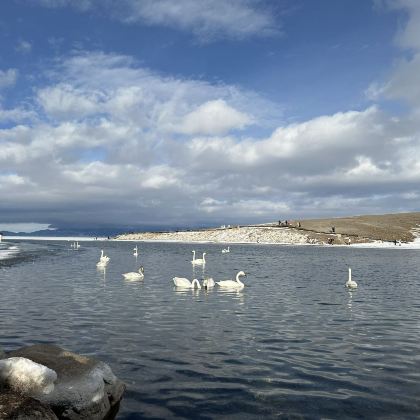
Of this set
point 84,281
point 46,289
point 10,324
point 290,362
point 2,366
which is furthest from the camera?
point 84,281

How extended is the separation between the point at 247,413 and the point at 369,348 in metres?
8.20

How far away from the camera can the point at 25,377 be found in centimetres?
965

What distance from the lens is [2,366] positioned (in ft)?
31.5

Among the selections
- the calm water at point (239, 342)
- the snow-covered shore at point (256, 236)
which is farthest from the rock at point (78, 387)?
the snow-covered shore at point (256, 236)

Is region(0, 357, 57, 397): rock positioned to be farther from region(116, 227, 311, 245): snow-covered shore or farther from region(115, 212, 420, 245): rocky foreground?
region(116, 227, 311, 245): snow-covered shore

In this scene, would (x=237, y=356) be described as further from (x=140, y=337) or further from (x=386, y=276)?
(x=386, y=276)

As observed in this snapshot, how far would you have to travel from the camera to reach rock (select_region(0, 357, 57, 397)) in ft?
31.2

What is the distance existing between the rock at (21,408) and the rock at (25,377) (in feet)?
1.18

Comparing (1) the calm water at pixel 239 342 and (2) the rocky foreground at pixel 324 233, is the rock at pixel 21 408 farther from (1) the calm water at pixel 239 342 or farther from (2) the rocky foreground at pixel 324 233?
(2) the rocky foreground at pixel 324 233

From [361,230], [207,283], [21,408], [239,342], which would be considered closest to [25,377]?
[21,408]

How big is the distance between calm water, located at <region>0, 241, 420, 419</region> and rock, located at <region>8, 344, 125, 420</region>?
29.9 inches

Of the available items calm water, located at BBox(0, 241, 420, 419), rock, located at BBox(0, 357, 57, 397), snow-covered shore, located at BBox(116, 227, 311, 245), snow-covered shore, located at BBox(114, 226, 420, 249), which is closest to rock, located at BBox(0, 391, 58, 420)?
rock, located at BBox(0, 357, 57, 397)

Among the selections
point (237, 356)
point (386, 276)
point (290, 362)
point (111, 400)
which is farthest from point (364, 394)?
point (386, 276)

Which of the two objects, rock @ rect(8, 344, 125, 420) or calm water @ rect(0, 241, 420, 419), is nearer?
rock @ rect(8, 344, 125, 420)
